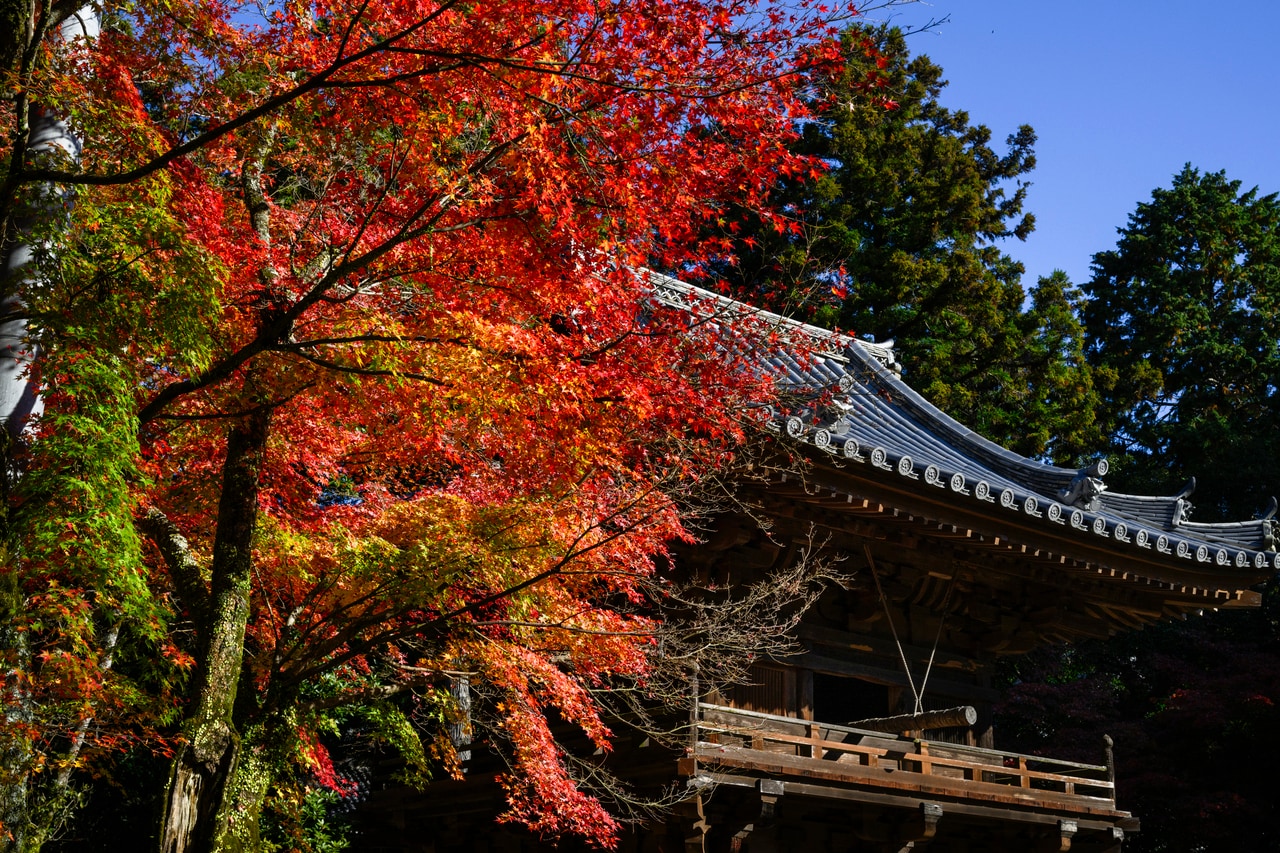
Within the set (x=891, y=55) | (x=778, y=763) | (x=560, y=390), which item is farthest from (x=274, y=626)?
(x=891, y=55)

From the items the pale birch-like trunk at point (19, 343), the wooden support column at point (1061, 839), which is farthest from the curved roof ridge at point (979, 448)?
the pale birch-like trunk at point (19, 343)

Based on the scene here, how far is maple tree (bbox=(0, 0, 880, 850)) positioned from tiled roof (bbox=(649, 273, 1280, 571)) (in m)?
0.92

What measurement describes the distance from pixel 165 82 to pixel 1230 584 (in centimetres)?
1246

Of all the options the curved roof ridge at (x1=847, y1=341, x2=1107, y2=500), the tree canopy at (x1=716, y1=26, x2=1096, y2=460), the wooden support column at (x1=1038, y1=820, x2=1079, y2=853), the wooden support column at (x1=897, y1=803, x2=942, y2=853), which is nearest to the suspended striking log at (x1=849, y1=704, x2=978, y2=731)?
the wooden support column at (x1=897, y1=803, x2=942, y2=853)

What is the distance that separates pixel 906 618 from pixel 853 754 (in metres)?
2.54

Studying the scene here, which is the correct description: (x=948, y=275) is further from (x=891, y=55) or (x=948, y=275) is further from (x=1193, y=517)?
(x=1193, y=517)

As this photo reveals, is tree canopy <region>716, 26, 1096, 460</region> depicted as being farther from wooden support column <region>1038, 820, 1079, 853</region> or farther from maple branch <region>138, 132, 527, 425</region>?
maple branch <region>138, 132, 527, 425</region>

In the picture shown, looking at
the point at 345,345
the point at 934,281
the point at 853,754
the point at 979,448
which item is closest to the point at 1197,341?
the point at 934,281

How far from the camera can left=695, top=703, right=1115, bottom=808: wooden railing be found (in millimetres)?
9352

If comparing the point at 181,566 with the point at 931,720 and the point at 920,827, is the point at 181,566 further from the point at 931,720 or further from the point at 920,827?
the point at 920,827

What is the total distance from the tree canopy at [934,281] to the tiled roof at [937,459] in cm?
597

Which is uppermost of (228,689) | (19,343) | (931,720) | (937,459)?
(937,459)

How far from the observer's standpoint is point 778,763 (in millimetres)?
9477

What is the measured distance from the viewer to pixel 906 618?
12.5 m
